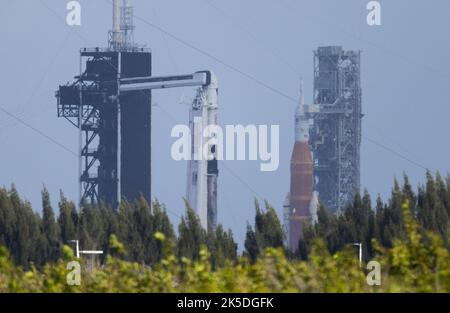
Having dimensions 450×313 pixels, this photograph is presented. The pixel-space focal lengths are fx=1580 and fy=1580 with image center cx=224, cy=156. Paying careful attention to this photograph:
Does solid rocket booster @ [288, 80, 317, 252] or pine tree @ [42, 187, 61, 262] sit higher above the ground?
solid rocket booster @ [288, 80, 317, 252]

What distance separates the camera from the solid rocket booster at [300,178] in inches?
3568

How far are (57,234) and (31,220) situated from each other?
1.08 metres

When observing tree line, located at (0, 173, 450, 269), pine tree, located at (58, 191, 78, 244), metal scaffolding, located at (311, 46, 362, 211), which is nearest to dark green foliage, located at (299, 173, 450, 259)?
tree line, located at (0, 173, 450, 269)

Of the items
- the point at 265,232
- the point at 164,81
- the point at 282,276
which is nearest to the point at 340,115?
the point at 164,81

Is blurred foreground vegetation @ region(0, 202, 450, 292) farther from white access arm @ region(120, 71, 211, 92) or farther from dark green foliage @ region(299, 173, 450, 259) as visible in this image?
white access arm @ region(120, 71, 211, 92)

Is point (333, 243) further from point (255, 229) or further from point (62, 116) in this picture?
point (62, 116)

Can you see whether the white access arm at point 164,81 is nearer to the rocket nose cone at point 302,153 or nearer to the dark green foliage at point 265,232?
the rocket nose cone at point 302,153

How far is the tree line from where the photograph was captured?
49281 mm

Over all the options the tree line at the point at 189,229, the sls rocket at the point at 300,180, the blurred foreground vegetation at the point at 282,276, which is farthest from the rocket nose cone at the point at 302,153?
the blurred foreground vegetation at the point at 282,276

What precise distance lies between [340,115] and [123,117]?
12.2 m

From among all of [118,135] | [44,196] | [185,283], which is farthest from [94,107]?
[185,283]

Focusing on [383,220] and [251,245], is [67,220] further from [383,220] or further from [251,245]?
[383,220]
